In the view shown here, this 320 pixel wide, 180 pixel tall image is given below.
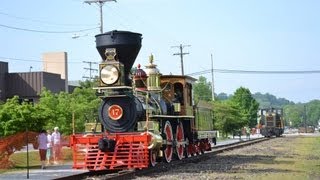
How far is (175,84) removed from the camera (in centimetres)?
2355

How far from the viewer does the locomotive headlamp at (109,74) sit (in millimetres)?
17375

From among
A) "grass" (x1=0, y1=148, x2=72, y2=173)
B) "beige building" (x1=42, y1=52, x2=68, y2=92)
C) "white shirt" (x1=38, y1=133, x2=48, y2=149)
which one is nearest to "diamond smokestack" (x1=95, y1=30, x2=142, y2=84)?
"white shirt" (x1=38, y1=133, x2=48, y2=149)

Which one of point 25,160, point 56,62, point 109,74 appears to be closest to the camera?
point 109,74

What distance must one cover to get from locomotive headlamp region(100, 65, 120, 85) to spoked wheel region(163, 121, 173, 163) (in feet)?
11.6

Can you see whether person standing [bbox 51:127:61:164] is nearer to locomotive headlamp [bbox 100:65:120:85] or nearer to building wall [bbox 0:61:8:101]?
locomotive headlamp [bbox 100:65:120:85]

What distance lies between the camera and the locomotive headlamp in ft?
57.0

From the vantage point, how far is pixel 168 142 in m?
20.4

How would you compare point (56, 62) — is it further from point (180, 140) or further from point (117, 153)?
point (117, 153)

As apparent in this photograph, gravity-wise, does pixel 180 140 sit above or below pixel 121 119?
below

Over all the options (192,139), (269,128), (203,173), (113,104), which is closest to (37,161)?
(192,139)

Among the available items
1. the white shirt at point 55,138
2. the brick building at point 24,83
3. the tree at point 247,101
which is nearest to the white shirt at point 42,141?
the white shirt at point 55,138

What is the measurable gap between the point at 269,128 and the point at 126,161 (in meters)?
50.1

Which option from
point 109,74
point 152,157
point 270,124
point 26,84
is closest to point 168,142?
A: point 152,157

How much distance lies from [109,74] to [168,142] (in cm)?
428
